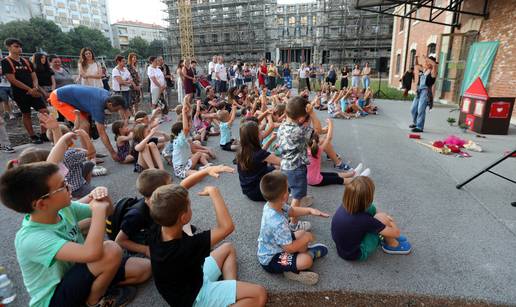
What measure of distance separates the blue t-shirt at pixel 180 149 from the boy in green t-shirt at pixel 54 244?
252 centimetres

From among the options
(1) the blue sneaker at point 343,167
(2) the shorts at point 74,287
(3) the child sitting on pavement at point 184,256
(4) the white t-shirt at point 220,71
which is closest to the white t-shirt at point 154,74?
(4) the white t-shirt at point 220,71

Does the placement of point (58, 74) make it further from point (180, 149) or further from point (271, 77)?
point (271, 77)

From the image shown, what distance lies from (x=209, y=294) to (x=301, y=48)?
4882 centimetres

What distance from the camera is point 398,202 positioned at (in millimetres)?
3672

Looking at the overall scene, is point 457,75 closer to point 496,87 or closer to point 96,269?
point 496,87

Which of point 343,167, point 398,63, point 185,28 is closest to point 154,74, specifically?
point 343,167

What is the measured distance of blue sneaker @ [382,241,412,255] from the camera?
265cm

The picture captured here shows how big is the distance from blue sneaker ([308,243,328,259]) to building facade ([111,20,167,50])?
91.8 metres

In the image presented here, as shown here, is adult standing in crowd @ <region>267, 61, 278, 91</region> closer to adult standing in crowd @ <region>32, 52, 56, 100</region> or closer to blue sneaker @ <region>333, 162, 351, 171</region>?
adult standing in crowd @ <region>32, 52, 56, 100</region>

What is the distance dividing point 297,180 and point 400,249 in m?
1.21

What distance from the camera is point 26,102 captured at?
5.98m

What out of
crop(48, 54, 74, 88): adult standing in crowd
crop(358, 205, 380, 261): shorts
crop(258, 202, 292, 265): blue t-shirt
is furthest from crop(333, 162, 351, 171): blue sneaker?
crop(48, 54, 74, 88): adult standing in crowd

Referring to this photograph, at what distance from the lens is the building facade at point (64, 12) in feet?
186

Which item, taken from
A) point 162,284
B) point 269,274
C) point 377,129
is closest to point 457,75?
point 377,129
